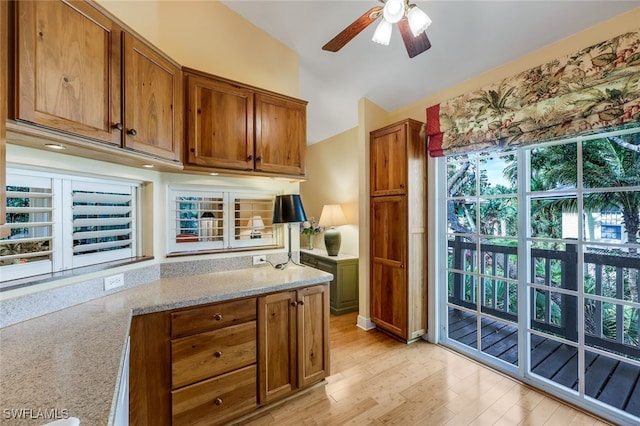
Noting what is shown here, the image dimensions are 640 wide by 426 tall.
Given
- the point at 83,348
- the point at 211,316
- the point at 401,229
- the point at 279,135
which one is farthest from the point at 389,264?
the point at 83,348

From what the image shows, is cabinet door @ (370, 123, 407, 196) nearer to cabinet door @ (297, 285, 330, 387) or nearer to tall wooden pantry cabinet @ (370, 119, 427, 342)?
tall wooden pantry cabinet @ (370, 119, 427, 342)

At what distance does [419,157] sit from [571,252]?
1429mm

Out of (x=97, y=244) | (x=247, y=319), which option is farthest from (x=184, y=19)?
(x=247, y=319)

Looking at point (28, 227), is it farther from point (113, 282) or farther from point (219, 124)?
point (219, 124)

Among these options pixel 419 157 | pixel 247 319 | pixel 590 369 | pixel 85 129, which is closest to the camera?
pixel 85 129

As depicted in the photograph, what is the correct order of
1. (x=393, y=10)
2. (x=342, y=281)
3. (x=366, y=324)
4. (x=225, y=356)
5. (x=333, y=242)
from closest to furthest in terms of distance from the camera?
(x=393, y=10)
(x=225, y=356)
(x=366, y=324)
(x=342, y=281)
(x=333, y=242)

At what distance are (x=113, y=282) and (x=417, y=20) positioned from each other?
238 cm

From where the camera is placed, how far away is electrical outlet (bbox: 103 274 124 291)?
1.64m

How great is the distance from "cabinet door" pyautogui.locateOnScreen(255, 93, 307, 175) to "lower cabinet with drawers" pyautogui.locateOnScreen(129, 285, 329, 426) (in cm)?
102

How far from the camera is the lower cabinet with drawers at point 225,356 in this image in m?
1.45

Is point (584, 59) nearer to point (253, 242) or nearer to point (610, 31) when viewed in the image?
point (610, 31)

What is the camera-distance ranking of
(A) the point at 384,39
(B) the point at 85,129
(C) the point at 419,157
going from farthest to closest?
(C) the point at 419,157 → (A) the point at 384,39 → (B) the point at 85,129

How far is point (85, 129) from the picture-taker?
1.24 meters

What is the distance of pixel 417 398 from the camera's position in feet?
6.47
